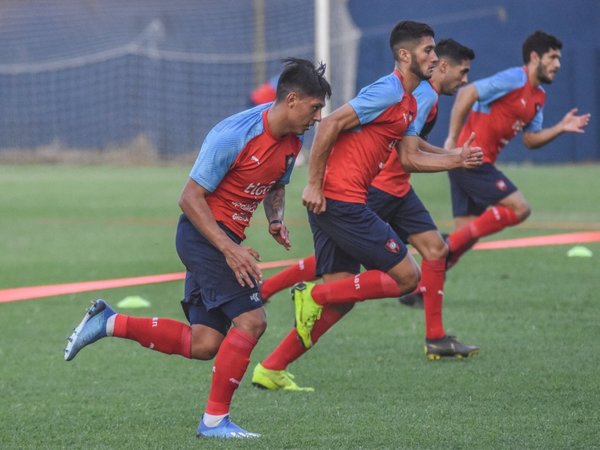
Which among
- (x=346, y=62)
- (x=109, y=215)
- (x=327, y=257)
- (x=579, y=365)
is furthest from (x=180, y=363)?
(x=346, y=62)

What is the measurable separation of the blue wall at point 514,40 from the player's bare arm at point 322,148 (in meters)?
23.9

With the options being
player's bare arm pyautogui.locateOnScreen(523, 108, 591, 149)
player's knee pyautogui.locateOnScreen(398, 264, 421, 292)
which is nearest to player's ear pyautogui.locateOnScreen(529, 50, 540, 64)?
player's bare arm pyautogui.locateOnScreen(523, 108, 591, 149)

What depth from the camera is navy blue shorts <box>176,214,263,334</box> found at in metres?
5.84

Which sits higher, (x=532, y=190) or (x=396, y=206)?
Answer: (x=396, y=206)

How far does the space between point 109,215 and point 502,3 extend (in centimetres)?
1834

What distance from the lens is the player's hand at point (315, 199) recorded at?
6.90 meters

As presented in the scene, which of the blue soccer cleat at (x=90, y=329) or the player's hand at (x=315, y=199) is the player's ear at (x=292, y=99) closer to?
the player's hand at (x=315, y=199)

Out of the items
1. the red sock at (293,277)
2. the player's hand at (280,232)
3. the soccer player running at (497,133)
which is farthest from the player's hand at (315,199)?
the soccer player running at (497,133)

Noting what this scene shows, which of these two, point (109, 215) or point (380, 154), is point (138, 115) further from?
point (380, 154)

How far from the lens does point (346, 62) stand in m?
30.0

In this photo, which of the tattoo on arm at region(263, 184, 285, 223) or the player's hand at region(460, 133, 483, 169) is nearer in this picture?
the tattoo on arm at region(263, 184, 285, 223)

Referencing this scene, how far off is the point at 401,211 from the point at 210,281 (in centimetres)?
266

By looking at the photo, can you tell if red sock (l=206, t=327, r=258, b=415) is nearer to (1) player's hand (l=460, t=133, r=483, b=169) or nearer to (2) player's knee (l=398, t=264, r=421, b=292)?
(2) player's knee (l=398, t=264, r=421, b=292)

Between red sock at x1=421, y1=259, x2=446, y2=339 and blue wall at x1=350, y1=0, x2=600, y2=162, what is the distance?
2255 centimetres
